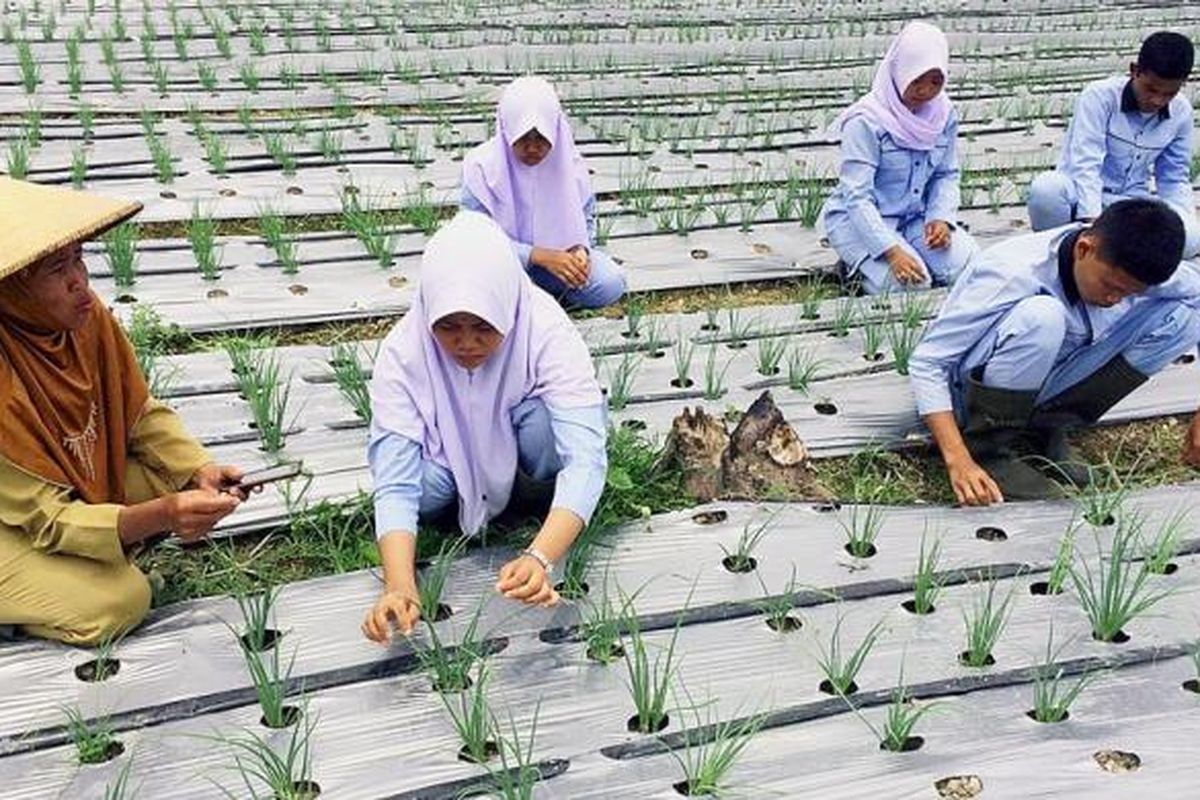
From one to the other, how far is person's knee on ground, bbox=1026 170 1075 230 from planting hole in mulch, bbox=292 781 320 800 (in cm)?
305

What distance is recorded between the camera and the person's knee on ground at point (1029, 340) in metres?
2.60

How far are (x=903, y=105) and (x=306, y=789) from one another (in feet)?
9.38

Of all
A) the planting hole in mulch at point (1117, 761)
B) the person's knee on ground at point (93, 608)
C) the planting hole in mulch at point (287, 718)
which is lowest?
the planting hole in mulch at point (1117, 761)

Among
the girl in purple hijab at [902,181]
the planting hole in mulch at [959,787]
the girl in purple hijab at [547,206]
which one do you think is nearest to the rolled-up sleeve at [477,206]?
the girl in purple hijab at [547,206]

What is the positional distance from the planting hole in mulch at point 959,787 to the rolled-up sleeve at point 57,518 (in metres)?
1.40

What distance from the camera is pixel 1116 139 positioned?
394cm

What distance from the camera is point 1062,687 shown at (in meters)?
2.03

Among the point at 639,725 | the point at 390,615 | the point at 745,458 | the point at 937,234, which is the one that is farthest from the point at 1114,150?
the point at 390,615

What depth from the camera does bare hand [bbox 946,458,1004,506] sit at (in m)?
2.61

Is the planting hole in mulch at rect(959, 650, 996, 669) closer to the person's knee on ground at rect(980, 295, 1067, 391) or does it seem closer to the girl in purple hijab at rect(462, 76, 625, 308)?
the person's knee on ground at rect(980, 295, 1067, 391)

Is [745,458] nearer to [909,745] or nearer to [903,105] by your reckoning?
[909,745]

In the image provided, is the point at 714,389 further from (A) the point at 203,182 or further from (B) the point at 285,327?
(A) the point at 203,182

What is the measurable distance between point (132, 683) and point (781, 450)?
1.35 metres

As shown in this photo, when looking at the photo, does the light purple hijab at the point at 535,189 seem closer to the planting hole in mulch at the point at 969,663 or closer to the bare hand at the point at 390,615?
the bare hand at the point at 390,615
